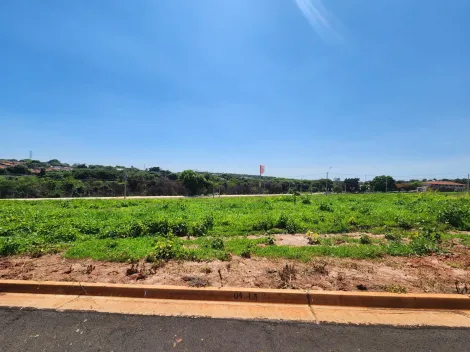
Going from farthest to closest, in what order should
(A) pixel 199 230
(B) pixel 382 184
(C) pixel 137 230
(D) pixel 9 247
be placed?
1. (B) pixel 382 184
2. (A) pixel 199 230
3. (C) pixel 137 230
4. (D) pixel 9 247

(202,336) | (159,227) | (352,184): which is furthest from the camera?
(352,184)

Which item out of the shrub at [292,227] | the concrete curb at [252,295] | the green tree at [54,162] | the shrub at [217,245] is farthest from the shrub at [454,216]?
the green tree at [54,162]

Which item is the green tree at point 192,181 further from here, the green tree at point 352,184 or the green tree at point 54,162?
the green tree at point 54,162

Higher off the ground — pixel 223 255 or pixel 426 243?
pixel 426 243

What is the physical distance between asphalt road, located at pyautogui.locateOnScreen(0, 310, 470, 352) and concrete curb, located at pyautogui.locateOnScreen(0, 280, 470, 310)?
1.89ft

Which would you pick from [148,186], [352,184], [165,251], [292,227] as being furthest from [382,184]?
[165,251]

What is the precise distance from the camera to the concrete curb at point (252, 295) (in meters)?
3.69

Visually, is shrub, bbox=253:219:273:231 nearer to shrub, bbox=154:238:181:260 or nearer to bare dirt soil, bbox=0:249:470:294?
bare dirt soil, bbox=0:249:470:294

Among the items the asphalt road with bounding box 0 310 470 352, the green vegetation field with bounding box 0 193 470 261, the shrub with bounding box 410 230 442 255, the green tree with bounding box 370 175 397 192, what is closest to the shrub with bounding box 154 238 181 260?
the green vegetation field with bounding box 0 193 470 261

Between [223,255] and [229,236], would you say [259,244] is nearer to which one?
[229,236]

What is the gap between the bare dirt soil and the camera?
4.19 metres

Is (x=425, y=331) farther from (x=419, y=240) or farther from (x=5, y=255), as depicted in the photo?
(x=5, y=255)

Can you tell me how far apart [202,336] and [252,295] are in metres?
1.10

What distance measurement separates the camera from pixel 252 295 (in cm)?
388
